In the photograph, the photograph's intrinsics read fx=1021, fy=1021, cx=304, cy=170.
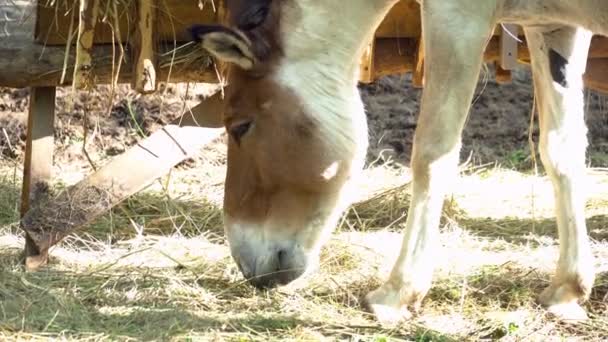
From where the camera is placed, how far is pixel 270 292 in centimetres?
479

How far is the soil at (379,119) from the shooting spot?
26.2 feet

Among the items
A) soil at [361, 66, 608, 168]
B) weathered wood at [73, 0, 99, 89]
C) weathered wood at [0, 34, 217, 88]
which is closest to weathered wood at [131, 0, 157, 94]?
weathered wood at [0, 34, 217, 88]

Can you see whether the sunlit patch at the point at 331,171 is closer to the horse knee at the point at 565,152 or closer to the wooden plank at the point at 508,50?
the horse knee at the point at 565,152

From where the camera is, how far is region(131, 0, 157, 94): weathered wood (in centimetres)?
530

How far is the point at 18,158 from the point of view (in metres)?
7.84

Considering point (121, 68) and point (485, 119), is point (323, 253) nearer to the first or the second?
point (121, 68)

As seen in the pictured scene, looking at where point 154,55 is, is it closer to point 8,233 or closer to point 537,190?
point 8,233

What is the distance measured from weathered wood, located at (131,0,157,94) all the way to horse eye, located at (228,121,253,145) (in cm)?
98

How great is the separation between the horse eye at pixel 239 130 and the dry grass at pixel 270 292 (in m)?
0.77

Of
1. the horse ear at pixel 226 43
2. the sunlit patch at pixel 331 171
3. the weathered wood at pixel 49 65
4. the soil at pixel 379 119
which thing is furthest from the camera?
the soil at pixel 379 119

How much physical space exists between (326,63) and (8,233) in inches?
99.5

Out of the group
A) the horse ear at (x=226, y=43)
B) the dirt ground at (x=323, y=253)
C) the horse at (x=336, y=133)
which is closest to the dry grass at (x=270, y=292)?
the dirt ground at (x=323, y=253)

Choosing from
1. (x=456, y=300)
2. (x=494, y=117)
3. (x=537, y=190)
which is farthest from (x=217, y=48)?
(x=494, y=117)

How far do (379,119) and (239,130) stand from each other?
4.28 m
